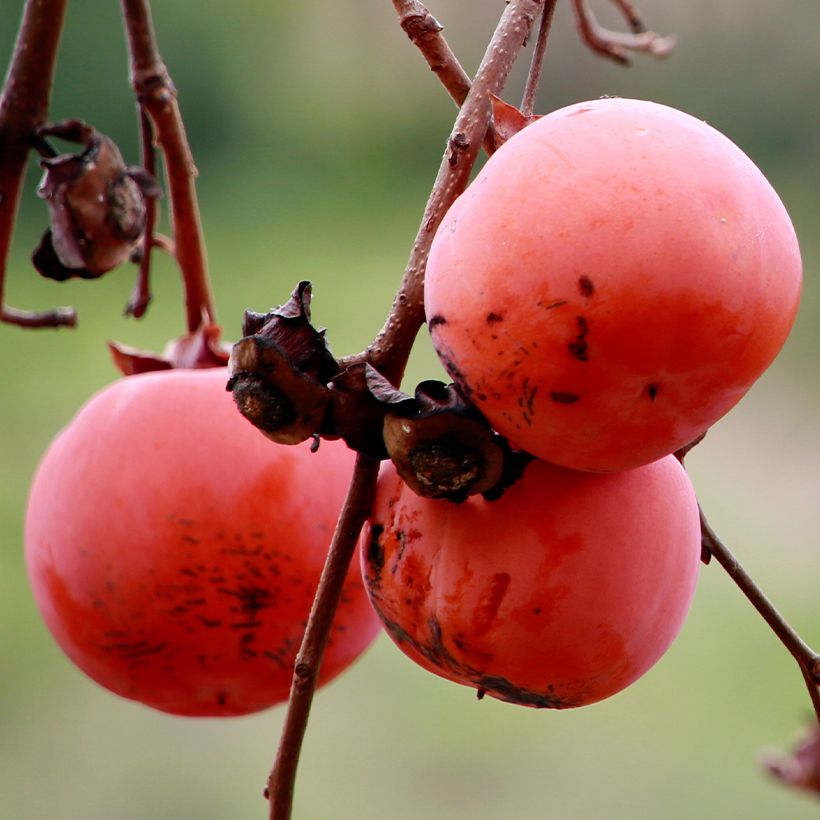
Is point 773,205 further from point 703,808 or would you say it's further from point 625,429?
point 703,808

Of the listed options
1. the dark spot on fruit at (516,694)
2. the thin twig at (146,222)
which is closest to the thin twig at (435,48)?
the dark spot on fruit at (516,694)

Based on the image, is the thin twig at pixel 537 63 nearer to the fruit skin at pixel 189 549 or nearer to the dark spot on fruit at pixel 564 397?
the dark spot on fruit at pixel 564 397

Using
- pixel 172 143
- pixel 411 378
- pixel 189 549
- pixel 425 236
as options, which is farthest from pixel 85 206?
pixel 411 378

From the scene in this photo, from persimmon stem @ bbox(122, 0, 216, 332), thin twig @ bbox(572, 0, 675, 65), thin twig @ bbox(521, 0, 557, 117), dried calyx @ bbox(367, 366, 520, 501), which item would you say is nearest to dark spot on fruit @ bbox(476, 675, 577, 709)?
dried calyx @ bbox(367, 366, 520, 501)

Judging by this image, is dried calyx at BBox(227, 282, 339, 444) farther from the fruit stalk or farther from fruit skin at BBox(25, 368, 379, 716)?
fruit skin at BBox(25, 368, 379, 716)

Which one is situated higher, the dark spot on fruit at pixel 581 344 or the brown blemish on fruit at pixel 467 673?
the dark spot on fruit at pixel 581 344

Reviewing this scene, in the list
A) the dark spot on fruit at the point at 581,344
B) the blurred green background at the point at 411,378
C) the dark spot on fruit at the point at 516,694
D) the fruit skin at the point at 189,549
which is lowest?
the blurred green background at the point at 411,378

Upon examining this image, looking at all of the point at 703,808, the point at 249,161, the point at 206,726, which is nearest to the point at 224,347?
the point at 703,808
